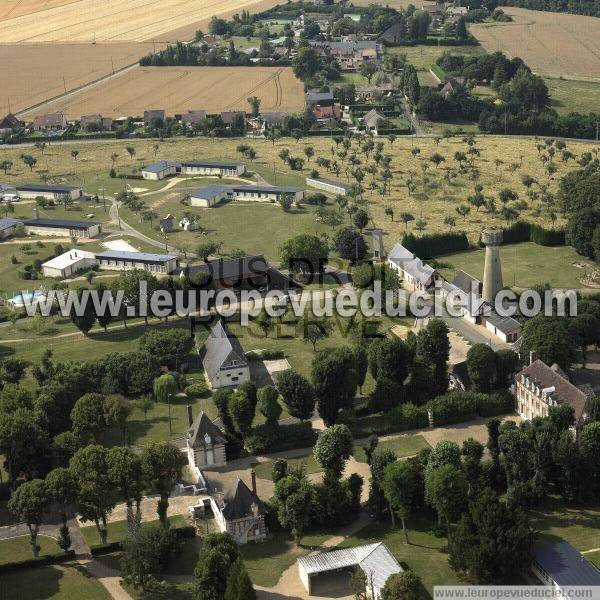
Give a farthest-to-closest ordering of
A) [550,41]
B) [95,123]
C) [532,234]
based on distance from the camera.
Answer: [550,41] < [95,123] < [532,234]

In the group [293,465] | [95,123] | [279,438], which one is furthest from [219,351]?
[95,123]

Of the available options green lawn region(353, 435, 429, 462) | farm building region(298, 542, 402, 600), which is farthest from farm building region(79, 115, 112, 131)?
farm building region(298, 542, 402, 600)

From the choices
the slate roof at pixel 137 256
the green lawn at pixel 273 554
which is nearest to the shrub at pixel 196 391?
the green lawn at pixel 273 554

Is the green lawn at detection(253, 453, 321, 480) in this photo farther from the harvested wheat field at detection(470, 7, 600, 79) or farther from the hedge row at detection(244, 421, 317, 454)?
the harvested wheat field at detection(470, 7, 600, 79)

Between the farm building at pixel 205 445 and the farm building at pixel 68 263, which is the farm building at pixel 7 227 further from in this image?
the farm building at pixel 205 445

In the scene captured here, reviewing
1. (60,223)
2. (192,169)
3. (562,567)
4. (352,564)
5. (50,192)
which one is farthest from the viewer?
(192,169)

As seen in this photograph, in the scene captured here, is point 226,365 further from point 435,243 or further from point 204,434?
point 435,243
